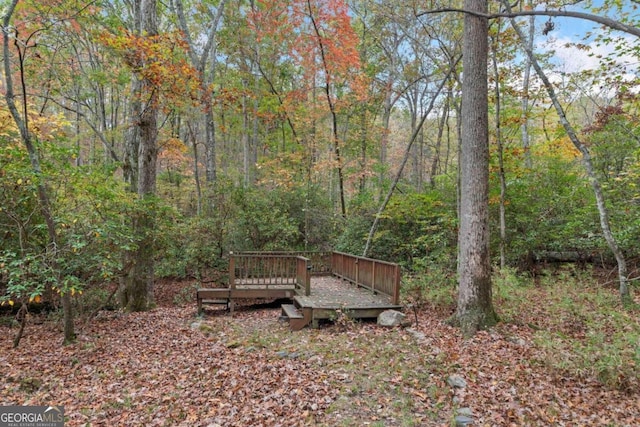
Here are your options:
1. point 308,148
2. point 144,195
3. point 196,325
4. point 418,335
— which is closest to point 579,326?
point 418,335

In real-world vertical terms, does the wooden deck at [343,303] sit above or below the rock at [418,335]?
above

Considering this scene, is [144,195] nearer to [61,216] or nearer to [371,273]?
[61,216]

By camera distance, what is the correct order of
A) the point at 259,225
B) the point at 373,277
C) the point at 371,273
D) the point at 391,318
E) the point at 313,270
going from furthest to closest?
the point at 259,225 < the point at 313,270 < the point at 371,273 < the point at 373,277 < the point at 391,318

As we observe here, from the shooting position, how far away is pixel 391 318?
23.3 ft

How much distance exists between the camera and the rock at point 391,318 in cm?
700

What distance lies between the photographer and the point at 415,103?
760 inches

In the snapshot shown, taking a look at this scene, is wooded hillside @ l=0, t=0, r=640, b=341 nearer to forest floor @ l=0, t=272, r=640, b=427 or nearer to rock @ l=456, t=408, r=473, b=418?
forest floor @ l=0, t=272, r=640, b=427

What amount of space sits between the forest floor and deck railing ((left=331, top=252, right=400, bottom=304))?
789 millimetres

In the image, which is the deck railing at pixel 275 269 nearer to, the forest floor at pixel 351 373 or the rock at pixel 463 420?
the forest floor at pixel 351 373

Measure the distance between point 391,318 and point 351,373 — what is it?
8.01 feet

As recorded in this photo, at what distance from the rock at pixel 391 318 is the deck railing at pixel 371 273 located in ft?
1.53

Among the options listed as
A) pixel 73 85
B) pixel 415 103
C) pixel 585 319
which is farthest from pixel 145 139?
pixel 415 103

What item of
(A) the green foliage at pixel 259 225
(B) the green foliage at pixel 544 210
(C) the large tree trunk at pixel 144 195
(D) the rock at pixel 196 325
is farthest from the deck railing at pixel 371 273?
(C) the large tree trunk at pixel 144 195

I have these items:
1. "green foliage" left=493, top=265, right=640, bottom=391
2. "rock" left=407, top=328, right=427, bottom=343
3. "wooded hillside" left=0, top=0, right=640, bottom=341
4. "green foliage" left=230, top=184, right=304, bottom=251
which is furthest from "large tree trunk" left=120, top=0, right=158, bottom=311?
"green foliage" left=493, top=265, right=640, bottom=391
